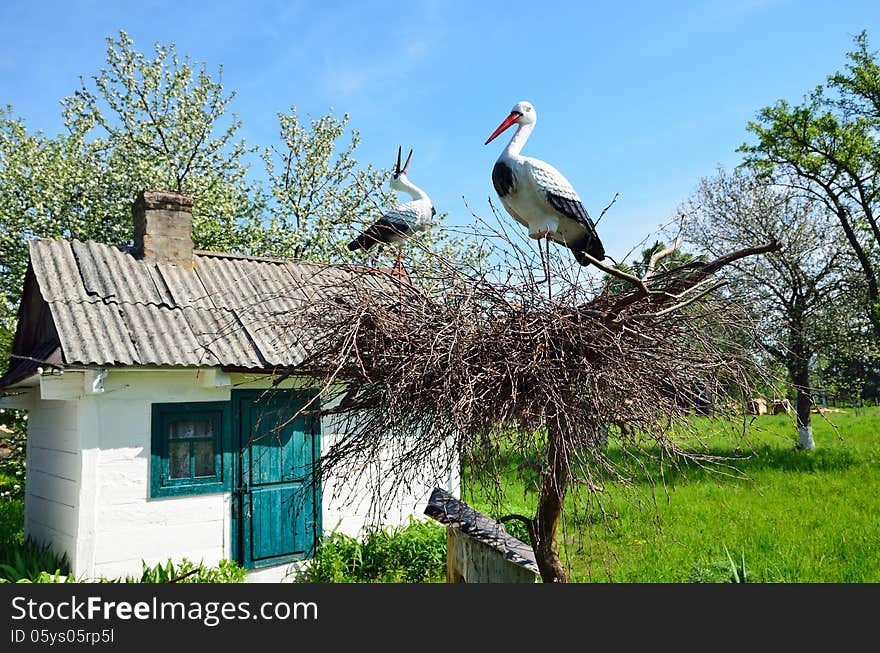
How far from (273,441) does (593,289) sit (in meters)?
5.80

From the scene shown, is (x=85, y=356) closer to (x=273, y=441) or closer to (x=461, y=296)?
(x=273, y=441)

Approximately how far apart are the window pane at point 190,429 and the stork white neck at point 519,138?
532cm

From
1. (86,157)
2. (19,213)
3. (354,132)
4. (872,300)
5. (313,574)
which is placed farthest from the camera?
Answer: (354,132)

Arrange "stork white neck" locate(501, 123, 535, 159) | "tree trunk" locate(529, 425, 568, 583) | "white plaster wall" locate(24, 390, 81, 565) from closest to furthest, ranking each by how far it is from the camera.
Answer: "tree trunk" locate(529, 425, 568, 583), "stork white neck" locate(501, 123, 535, 159), "white plaster wall" locate(24, 390, 81, 565)

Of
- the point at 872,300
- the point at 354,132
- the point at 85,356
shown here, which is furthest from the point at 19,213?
the point at 872,300

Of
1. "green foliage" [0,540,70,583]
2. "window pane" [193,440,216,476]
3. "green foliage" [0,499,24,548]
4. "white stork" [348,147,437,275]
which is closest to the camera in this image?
"white stork" [348,147,437,275]

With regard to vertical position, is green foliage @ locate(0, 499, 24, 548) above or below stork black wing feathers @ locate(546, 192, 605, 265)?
below

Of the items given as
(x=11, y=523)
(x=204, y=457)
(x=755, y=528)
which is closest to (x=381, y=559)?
(x=204, y=457)

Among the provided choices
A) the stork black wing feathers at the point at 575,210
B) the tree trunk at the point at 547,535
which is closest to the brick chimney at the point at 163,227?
the stork black wing feathers at the point at 575,210

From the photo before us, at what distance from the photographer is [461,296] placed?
2957 millimetres

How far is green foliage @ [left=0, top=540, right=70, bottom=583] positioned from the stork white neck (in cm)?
638

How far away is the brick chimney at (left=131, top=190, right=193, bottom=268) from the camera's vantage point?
9141mm

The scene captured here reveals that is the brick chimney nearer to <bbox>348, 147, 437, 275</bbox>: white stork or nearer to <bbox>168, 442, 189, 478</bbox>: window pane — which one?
<bbox>168, 442, 189, 478</bbox>: window pane

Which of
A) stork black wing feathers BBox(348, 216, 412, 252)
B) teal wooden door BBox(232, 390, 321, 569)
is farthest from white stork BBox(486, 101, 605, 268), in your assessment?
teal wooden door BBox(232, 390, 321, 569)
